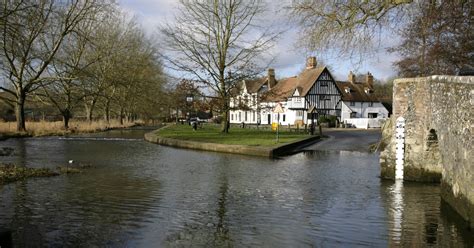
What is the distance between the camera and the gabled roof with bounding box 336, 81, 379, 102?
225 feet

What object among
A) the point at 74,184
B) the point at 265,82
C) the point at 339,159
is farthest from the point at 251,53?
the point at 265,82

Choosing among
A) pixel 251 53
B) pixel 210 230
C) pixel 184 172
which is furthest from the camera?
pixel 251 53

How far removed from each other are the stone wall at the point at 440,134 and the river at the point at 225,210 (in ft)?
1.85

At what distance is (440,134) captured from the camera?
10266 millimetres

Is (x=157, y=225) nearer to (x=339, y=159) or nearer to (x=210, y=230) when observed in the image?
(x=210, y=230)

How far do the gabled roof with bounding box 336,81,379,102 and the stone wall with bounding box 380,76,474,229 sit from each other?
5499cm

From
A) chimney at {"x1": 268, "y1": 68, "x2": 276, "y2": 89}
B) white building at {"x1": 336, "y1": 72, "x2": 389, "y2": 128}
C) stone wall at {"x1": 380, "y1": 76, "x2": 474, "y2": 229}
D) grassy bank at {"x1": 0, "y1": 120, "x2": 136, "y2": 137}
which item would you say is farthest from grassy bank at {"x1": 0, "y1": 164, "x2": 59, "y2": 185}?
chimney at {"x1": 268, "y1": 68, "x2": 276, "y2": 89}

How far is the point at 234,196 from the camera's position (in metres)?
10.3

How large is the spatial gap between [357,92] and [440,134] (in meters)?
61.9

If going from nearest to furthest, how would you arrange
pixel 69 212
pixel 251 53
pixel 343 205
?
pixel 69 212
pixel 343 205
pixel 251 53

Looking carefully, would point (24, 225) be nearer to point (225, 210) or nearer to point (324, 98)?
point (225, 210)

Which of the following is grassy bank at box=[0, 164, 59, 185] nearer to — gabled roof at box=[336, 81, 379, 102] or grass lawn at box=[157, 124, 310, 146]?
grass lawn at box=[157, 124, 310, 146]

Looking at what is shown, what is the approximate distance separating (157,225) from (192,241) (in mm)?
1059

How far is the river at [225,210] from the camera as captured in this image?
6.98 metres
